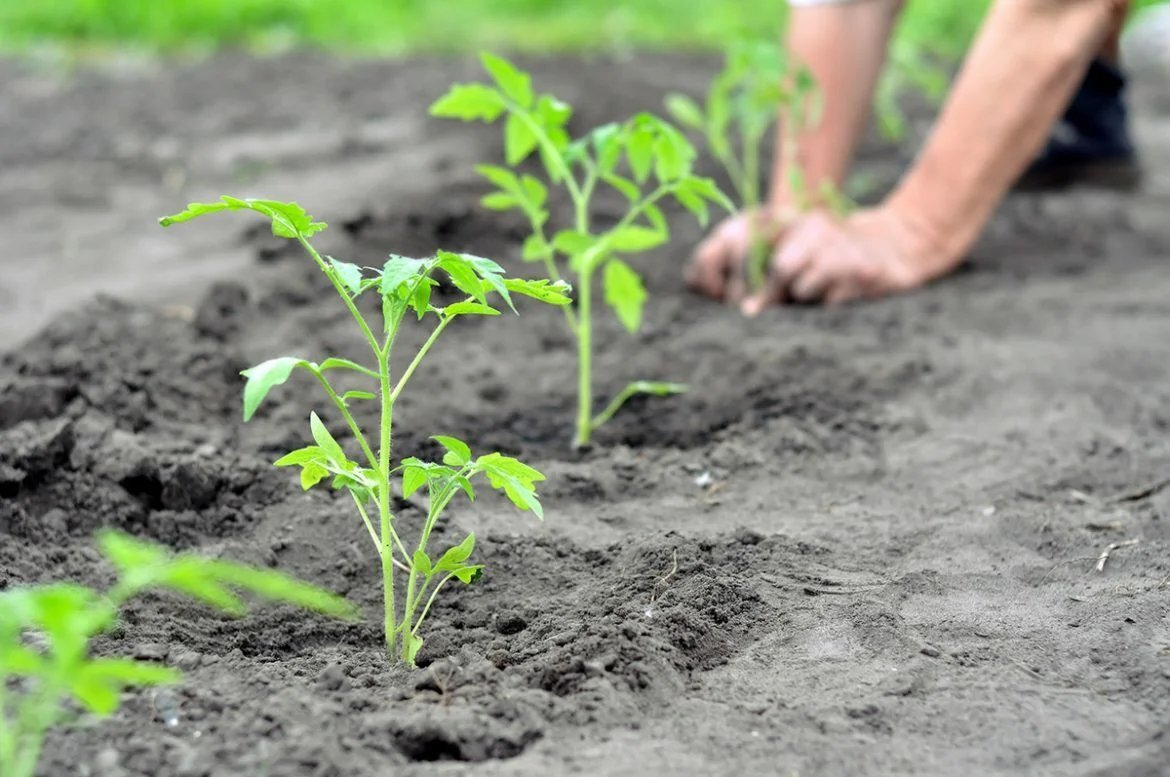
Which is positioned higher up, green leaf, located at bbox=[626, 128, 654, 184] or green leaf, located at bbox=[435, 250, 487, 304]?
green leaf, located at bbox=[435, 250, 487, 304]

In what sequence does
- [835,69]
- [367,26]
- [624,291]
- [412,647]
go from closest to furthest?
[412,647] < [624,291] < [835,69] < [367,26]

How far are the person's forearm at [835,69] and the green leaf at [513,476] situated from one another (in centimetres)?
232

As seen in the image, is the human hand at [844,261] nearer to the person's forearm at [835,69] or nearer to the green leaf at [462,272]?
the person's forearm at [835,69]

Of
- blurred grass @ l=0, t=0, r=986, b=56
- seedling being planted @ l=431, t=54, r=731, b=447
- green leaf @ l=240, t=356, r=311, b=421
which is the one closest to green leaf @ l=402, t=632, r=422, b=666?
green leaf @ l=240, t=356, r=311, b=421

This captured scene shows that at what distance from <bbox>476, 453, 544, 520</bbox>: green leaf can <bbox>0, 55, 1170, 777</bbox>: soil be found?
9.2 inches

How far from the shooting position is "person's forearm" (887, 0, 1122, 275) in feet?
11.0

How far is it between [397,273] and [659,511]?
93 cm

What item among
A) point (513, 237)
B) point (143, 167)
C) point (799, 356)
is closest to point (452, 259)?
point (799, 356)

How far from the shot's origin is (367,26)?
24.1 feet

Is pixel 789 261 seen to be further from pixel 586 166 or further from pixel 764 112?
pixel 586 166

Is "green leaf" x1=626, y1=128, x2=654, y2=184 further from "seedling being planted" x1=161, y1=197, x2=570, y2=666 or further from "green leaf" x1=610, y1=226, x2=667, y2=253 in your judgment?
"seedling being planted" x1=161, y1=197, x2=570, y2=666

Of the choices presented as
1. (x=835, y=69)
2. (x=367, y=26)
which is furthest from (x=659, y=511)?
(x=367, y=26)

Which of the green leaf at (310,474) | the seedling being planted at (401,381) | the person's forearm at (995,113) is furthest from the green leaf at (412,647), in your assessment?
the person's forearm at (995,113)

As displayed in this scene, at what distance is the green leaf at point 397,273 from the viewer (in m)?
1.54
